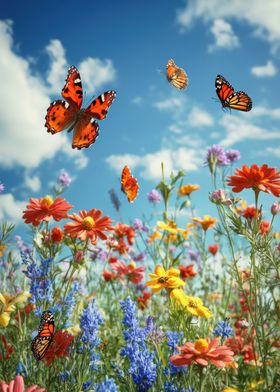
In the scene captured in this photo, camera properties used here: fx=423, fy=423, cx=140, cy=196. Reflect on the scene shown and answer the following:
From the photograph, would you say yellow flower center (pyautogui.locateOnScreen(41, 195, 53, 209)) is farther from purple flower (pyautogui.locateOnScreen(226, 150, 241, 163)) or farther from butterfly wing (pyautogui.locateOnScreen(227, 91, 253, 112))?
purple flower (pyautogui.locateOnScreen(226, 150, 241, 163))

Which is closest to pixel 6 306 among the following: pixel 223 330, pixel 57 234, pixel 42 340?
pixel 42 340

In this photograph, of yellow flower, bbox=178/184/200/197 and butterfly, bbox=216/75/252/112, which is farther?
yellow flower, bbox=178/184/200/197

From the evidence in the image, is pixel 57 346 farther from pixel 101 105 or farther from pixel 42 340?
pixel 101 105

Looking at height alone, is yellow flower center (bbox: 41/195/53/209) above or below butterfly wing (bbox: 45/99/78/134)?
below

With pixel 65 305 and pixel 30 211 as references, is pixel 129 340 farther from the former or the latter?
pixel 30 211

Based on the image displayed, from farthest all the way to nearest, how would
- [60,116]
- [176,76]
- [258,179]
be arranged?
[176,76] → [60,116] → [258,179]

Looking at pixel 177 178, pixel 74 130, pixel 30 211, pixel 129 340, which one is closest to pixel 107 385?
pixel 129 340

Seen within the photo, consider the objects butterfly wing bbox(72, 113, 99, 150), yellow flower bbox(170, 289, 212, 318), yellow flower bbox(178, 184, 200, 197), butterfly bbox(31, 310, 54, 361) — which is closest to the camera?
butterfly bbox(31, 310, 54, 361)

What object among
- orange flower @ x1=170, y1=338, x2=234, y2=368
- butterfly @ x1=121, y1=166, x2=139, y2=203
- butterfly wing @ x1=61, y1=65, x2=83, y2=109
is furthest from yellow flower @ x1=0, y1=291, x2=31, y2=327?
butterfly wing @ x1=61, y1=65, x2=83, y2=109
